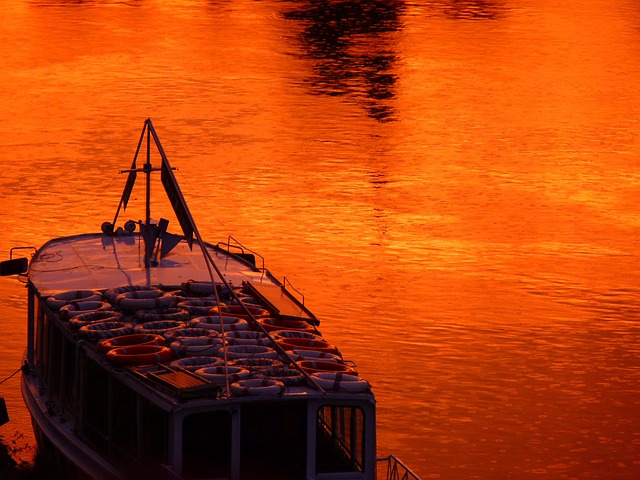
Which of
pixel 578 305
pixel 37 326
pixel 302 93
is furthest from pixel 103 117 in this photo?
pixel 37 326

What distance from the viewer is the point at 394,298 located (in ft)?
94.5

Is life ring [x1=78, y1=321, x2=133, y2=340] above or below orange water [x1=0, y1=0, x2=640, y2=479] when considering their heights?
above

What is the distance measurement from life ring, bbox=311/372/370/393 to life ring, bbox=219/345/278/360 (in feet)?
3.42

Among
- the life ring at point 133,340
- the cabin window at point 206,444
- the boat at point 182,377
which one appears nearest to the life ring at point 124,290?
the boat at point 182,377

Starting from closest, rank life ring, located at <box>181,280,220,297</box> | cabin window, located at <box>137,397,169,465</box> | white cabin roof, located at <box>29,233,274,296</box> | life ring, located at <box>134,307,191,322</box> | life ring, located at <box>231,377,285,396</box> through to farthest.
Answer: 1. life ring, located at <box>231,377,285,396</box>
2. cabin window, located at <box>137,397,169,465</box>
3. life ring, located at <box>134,307,191,322</box>
4. life ring, located at <box>181,280,220,297</box>
5. white cabin roof, located at <box>29,233,274,296</box>

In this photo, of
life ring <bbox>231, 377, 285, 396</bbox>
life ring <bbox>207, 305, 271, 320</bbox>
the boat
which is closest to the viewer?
life ring <bbox>231, 377, 285, 396</bbox>

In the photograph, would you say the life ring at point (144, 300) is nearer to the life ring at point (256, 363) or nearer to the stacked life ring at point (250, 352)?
the stacked life ring at point (250, 352)

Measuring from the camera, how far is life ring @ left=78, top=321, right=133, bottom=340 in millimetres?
16766

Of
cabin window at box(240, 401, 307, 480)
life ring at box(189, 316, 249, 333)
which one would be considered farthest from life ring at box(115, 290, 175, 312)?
cabin window at box(240, 401, 307, 480)

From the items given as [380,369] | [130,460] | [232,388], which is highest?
[232,388]

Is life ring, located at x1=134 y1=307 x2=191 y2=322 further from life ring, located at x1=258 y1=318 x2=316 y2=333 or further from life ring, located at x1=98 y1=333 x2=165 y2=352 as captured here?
life ring, located at x1=258 y1=318 x2=316 y2=333

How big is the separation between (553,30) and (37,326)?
152 ft

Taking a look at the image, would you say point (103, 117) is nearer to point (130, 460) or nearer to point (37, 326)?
point (37, 326)

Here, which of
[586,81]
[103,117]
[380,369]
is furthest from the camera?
[586,81]
